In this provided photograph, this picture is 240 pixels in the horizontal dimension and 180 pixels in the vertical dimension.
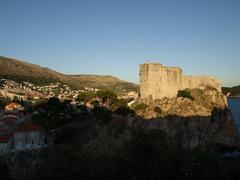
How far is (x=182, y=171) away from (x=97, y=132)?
1798 centimetres

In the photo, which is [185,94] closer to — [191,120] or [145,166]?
[191,120]

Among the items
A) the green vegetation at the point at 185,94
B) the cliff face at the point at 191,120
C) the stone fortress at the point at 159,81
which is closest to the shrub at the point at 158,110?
the cliff face at the point at 191,120

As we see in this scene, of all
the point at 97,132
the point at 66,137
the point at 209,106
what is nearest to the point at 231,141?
the point at 209,106

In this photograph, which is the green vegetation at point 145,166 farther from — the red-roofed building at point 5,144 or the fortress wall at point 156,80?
the fortress wall at point 156,80

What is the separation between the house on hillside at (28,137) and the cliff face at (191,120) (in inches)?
→ 426

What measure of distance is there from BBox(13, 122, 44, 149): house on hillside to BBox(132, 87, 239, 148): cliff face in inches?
426

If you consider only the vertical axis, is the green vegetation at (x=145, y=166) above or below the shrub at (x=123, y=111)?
below

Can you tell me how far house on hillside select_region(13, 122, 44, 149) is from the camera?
3294 cm

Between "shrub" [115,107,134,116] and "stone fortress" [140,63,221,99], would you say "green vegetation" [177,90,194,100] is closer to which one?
"stone fortress" [140,63,221,99]

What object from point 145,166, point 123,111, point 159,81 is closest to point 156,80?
point 159,81

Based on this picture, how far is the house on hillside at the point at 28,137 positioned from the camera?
32.9 metres

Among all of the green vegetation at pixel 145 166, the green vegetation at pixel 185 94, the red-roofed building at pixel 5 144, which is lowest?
the red-roofed building at pixel 5 144

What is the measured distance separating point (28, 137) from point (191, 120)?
16996mm

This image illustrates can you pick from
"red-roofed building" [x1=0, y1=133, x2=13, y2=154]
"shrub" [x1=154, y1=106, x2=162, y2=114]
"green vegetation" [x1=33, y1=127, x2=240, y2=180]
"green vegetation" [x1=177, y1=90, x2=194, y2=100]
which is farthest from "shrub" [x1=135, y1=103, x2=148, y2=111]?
"green vegetation" [x1=33, y1=127, x2=240, y2=180]
